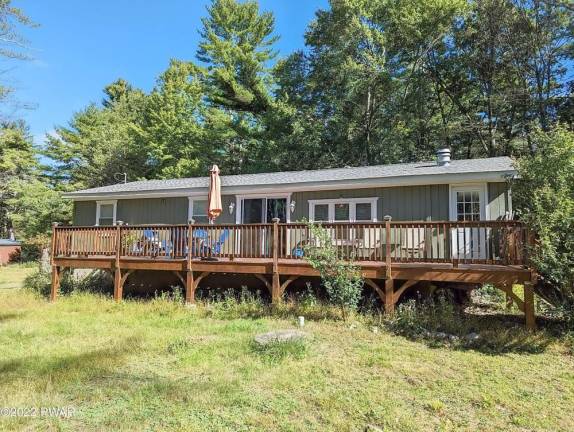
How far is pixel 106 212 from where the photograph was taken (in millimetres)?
14812

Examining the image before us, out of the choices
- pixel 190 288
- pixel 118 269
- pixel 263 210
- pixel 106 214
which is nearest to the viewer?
pixel 190 288

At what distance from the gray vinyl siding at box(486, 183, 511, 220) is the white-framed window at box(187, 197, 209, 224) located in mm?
8339

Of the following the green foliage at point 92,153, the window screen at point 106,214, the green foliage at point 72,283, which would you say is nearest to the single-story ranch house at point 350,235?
the green foliage at point 72,283

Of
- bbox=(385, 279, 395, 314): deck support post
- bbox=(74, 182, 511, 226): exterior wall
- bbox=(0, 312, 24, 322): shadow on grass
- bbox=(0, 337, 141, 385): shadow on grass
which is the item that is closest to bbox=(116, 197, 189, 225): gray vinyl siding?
bbox=(74, 182, 511, 226): exterior wall

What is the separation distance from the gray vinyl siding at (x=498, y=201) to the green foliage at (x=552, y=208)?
2.42 m

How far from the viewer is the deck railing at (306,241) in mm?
7305

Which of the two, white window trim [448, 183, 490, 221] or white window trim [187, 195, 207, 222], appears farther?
white window trim [187, 195, 207, 222]

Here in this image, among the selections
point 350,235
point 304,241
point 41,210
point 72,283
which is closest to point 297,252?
point 304,241

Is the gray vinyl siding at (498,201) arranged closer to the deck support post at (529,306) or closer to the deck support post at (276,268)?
the deck support post at (529,306)

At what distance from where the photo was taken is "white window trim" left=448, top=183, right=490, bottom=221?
9.69 m

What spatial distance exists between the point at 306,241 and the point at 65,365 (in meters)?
4.93

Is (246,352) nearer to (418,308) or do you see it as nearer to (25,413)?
(25,413)

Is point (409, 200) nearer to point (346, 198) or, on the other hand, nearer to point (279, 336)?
point (346, 198)

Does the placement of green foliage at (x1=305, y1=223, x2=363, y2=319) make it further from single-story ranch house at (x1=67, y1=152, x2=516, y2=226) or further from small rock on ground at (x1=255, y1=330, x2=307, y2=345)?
single-story ranch house at (x1=67, y1=152, x2=516, y2=226)
